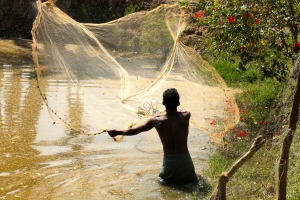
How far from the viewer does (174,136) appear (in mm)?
5707

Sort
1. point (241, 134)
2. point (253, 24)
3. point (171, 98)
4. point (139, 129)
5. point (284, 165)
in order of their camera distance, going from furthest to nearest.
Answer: point (253, 24), point (241, 134), point (139, 129), point (171, 98), point (284, 165)

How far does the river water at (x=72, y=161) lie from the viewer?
5816mm

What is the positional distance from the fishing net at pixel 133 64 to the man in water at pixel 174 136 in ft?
3.90

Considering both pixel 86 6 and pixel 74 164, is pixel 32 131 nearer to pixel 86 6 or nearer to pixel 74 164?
pixel 74 164

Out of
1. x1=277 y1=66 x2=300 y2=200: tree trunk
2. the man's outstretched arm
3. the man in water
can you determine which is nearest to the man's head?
the man in water

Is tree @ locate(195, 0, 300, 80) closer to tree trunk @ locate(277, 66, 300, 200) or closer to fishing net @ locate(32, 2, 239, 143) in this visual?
fishing net @ locate(32, 2, 239, 143)

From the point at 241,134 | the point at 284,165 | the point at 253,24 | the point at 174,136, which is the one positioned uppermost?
the point at 253,24

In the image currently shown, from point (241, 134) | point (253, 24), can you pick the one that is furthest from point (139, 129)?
point (253, 24)

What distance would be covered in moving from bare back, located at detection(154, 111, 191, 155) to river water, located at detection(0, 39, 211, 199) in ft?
1.51

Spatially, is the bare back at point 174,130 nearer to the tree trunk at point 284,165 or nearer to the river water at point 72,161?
the river water at point 72,161

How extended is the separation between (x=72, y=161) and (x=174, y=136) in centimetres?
175

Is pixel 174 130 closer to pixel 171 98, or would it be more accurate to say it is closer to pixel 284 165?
pixel 171 98

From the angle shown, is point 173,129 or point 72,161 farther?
point 72,161

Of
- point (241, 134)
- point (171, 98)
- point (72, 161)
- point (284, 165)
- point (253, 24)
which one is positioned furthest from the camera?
point (253, 24)
